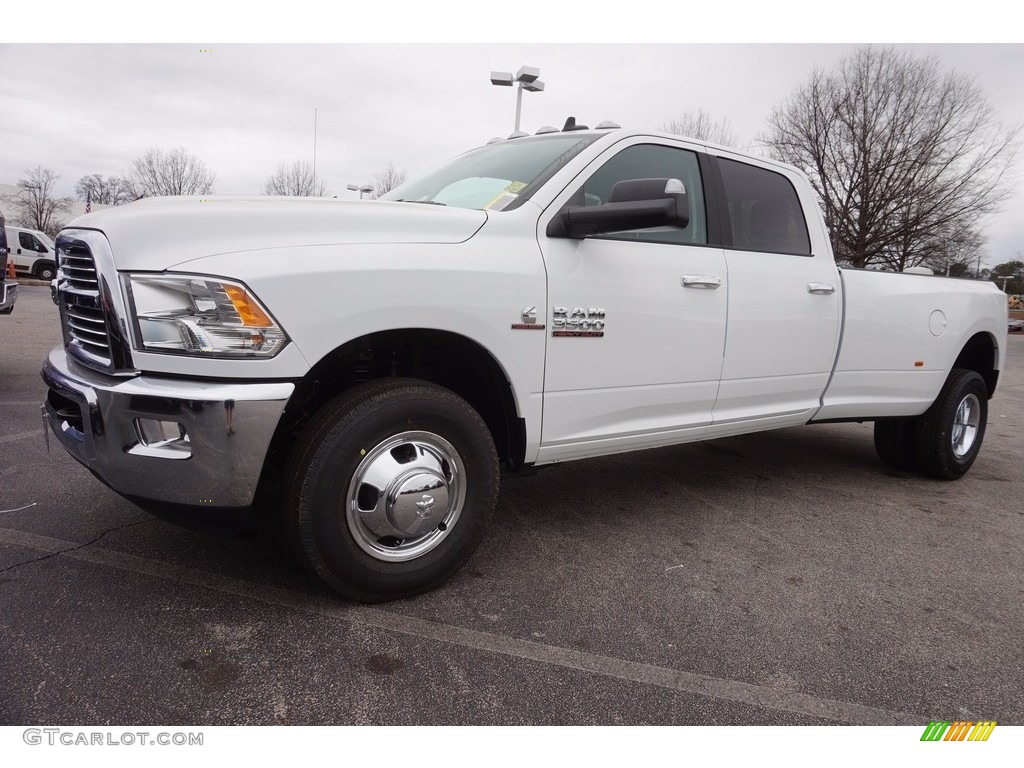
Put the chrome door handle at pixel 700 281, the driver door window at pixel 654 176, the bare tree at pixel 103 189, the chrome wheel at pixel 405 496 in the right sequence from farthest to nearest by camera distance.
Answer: the bare tree at pixel 103 189
the chrome door handle at pixel 700 281
the driver door window at pixel 654 176
the chrome wheel at pixel 405 496

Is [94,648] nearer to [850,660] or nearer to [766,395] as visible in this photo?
[850,660]

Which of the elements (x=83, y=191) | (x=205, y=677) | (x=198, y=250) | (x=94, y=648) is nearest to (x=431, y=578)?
(x=205, y=677)

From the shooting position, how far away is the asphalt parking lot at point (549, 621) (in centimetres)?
199

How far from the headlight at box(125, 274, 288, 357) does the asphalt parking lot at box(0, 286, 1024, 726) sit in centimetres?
95

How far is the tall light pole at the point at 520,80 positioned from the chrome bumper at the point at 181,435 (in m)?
11.1

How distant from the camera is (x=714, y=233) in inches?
136

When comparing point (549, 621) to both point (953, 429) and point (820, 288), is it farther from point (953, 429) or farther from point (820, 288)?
point (953, 429)

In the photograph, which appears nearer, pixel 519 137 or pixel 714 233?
pixel 714 233

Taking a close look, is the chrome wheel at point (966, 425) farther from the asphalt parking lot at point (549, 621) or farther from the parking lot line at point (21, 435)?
the parking lot line at point (21, 435)

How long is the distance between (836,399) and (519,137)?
2400 millimetres

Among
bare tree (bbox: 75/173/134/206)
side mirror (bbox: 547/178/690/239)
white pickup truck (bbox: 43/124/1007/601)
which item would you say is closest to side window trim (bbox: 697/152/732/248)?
white pickup truck (bbox: 43/124/1007/601)

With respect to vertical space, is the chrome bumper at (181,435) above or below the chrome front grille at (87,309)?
below

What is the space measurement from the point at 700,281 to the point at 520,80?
10.7m
